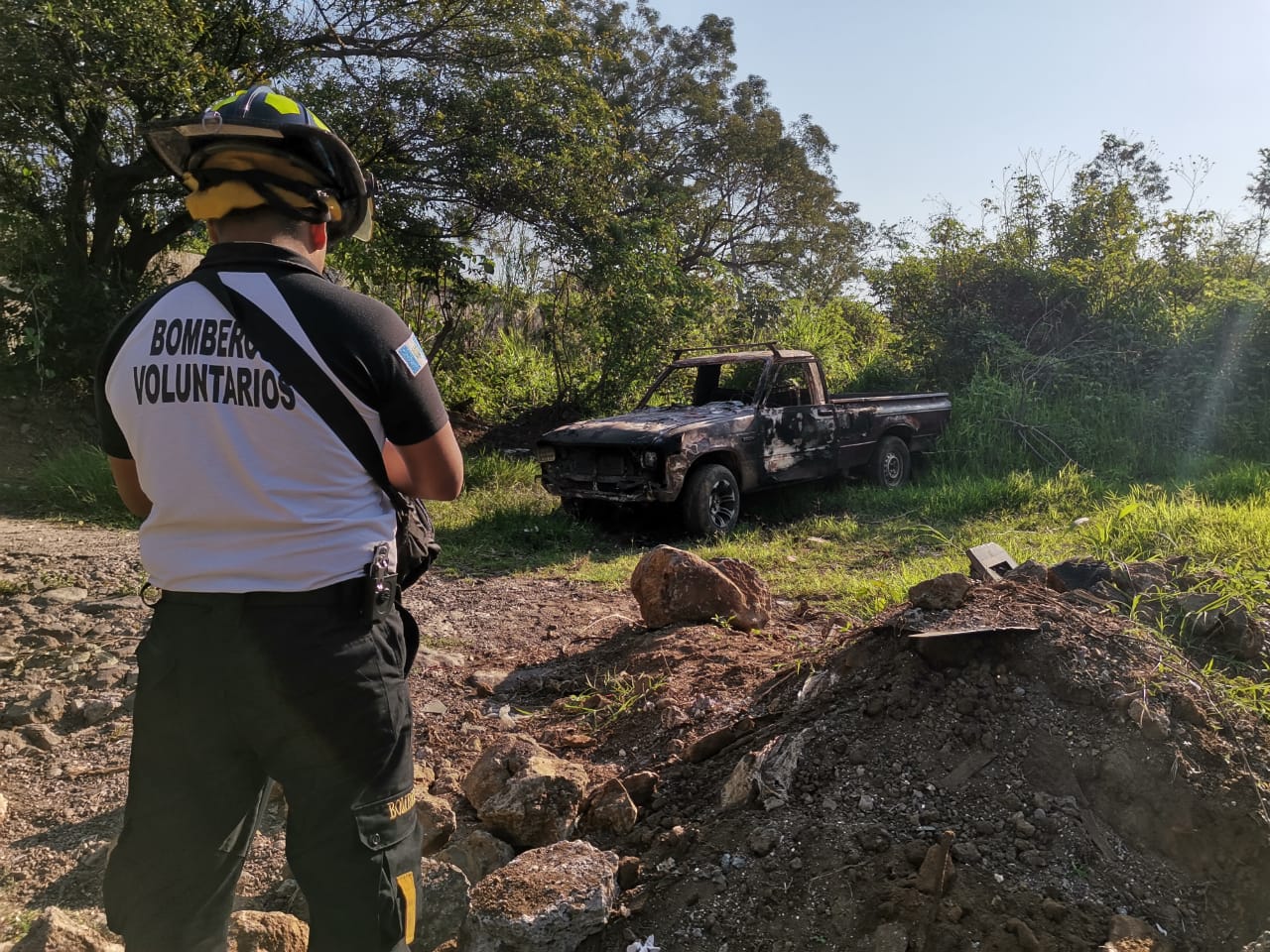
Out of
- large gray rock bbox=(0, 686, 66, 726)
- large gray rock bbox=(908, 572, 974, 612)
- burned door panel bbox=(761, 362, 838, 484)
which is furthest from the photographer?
burned door panel bbox=(761, 362, 838, 484)

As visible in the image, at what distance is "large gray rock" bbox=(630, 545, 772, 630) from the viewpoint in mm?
4852

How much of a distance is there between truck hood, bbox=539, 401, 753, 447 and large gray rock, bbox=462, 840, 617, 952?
503 centimetres

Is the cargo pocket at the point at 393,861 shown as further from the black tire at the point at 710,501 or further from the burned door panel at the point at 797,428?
the burned door panel at the point at 797,428

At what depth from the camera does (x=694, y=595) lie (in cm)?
486

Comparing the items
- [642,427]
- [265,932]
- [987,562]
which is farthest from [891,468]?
[265,932]

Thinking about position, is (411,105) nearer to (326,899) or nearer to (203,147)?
(203,147)

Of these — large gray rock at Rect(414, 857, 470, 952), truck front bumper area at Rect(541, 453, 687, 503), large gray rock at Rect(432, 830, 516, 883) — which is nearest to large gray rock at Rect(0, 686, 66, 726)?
large gray rock at Rect(432, 830, 516, 883)

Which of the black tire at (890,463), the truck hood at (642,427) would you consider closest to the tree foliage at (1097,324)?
the black tire at (890,463)

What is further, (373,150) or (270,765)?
(373,150)

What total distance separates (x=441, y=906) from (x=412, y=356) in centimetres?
156

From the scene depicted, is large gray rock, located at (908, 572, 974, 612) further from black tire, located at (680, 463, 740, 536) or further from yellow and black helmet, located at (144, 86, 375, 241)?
black tire, located at (680, 463, 740, 536)

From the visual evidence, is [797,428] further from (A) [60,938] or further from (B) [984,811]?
(A) [60,938]

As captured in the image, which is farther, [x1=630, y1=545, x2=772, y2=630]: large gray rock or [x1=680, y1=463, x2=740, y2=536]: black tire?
[x1=680, y1=463, x2=740, y2=536]: black tire

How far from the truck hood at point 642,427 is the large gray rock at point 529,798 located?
4.52m
